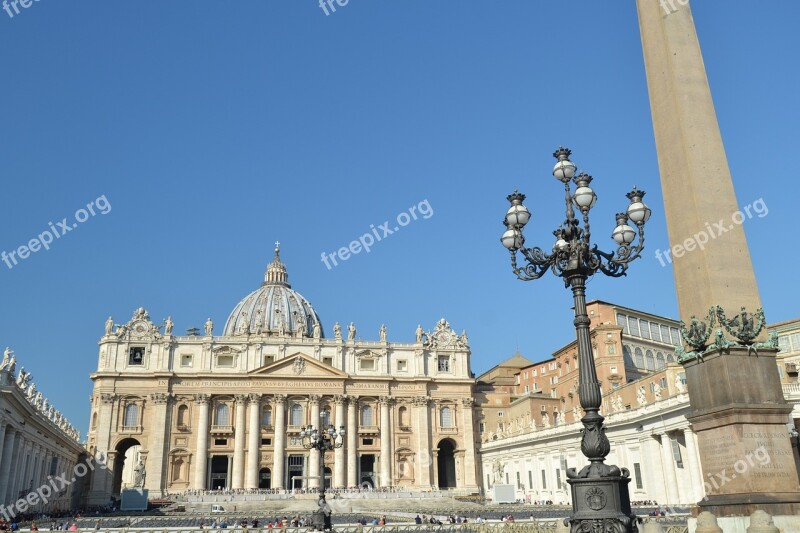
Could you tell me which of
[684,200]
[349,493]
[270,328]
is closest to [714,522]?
[684,200]

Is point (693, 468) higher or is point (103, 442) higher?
point (103, 442)

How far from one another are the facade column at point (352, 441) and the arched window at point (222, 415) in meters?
11.8

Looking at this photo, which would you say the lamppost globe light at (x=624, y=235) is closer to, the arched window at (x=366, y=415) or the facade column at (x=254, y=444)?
the facade column at (x=254, y=444)

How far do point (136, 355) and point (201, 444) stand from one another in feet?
Result: 36.3

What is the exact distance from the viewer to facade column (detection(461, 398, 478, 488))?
227 feet

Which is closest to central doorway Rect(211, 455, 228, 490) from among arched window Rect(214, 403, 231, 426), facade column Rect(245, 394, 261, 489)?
facade column Rect(245, 394, 261, 489)

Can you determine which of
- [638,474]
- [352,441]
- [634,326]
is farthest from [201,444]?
[634,326]

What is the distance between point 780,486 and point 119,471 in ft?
219

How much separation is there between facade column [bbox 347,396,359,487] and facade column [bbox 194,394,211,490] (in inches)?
536

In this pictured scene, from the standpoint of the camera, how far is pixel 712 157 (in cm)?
1330

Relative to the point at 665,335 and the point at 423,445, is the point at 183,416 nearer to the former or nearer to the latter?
the point at 423,445

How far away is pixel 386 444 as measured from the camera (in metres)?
69.0

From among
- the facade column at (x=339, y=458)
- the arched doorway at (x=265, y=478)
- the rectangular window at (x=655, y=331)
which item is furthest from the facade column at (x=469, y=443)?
the rectangular window at (x=655, y=331)

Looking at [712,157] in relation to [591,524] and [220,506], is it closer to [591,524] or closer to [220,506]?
[591,524]
